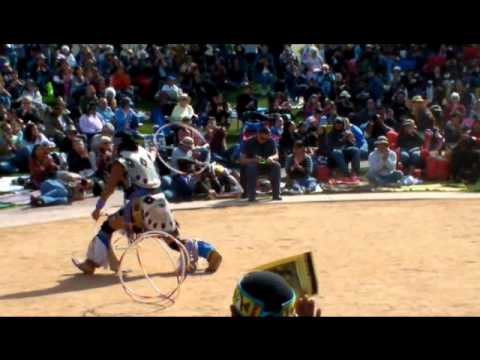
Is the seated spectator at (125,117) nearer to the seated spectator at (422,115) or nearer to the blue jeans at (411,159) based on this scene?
the blue jeans at (411,159)

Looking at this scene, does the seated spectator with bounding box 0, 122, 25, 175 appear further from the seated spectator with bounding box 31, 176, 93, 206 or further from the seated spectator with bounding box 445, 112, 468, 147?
the seated spectator with bounding box 445, 112, 468, 147

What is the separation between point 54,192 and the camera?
15703mm

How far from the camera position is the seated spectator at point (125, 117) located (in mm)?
19837

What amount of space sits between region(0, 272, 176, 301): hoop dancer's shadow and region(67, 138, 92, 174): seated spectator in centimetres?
642

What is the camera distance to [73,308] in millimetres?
9203

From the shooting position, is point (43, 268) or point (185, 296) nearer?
point (185, 296)

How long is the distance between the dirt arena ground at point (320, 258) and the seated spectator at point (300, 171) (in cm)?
139

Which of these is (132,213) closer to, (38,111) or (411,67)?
(38,111)

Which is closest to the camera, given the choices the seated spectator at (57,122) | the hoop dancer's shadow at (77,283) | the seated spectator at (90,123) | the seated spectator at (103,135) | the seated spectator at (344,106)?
the hoop dancer's shadow at (77,283)

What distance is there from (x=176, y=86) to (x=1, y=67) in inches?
154

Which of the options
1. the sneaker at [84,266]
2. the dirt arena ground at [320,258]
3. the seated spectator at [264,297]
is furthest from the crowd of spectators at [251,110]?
the seated spectator at [264,297]

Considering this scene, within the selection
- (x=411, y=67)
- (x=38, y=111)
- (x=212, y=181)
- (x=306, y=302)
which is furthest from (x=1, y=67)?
(x=306, y=302)

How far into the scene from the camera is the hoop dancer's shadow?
32.3 ft
